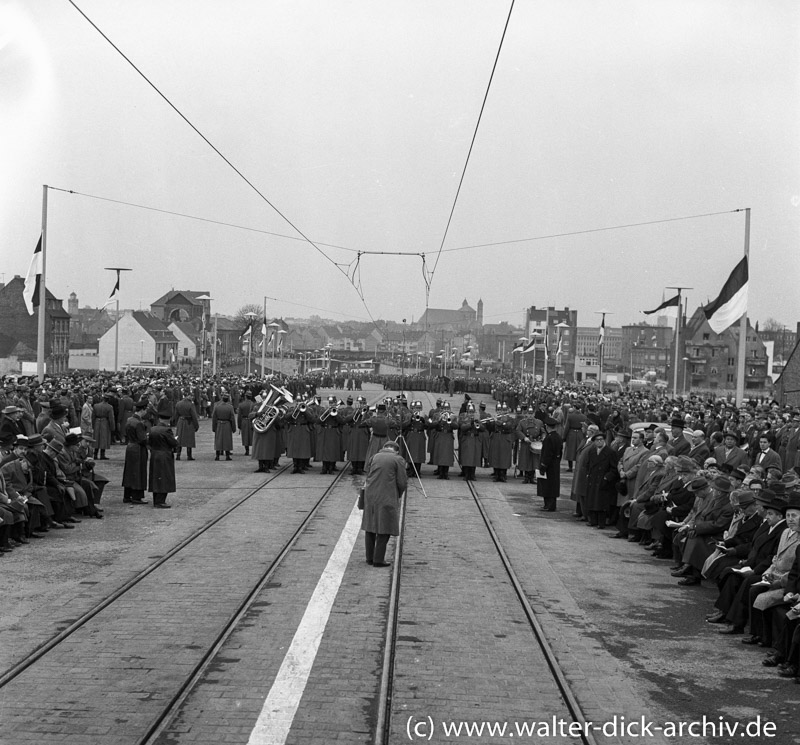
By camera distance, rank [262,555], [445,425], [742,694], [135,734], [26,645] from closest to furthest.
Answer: [135,734], [742,694], [26,645], [262,555], [445,425]

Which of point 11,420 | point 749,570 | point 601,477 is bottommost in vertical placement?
point 749,570

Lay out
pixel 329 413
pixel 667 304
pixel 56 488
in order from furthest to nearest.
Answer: pixel 667 304, pixel 329 413, pixel 56 488

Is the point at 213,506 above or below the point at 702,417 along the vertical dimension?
below

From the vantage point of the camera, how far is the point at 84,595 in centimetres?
1027

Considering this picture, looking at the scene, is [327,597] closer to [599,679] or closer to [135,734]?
[599,679]

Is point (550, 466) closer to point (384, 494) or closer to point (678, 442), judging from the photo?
point (678, 442)

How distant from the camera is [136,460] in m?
16.7

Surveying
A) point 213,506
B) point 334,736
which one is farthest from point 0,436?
point 334,736

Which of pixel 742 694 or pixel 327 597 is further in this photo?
pixel 327 597

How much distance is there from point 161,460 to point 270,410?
5.73 metres

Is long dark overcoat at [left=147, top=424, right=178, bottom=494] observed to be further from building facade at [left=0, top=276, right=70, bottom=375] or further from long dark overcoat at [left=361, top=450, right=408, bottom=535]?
building facade at [left=0, top=276, right=70, bottom=375]

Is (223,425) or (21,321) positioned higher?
(21,321)

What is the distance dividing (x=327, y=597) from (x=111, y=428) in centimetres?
1616

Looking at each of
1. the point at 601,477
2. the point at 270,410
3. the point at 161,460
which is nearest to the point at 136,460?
the point at 161,460
